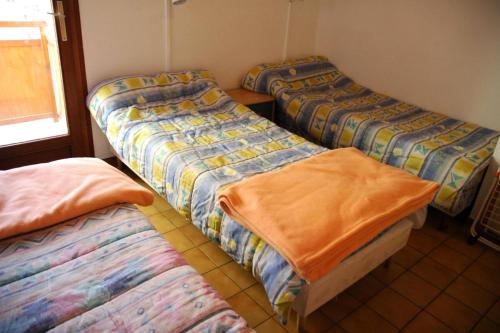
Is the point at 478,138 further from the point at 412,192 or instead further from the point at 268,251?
the point at 268,251

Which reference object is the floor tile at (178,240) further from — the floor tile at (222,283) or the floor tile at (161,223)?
the floor tile at (222,283)

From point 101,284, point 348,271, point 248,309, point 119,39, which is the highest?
point 119,39

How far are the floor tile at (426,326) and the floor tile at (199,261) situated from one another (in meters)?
1.04

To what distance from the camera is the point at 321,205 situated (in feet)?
5.61

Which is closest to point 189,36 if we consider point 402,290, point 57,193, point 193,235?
point 193,235

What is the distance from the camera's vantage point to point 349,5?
3.84 m

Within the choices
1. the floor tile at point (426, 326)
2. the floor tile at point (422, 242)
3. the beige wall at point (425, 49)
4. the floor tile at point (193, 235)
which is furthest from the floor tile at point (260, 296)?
the beige wall at point (425, 49)

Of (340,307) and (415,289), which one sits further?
(415,289)

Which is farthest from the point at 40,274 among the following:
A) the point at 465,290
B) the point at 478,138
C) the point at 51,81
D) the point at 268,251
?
the point at 478,138

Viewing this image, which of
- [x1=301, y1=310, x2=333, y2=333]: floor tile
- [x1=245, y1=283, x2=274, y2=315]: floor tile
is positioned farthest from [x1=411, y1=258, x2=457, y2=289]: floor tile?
[x1=245, y1=283, x2=274, y2=315]: floor tile

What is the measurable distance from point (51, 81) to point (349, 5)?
9.39ft

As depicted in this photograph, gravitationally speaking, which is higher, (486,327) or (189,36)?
(189,36)

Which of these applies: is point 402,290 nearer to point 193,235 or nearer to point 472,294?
point 472,294

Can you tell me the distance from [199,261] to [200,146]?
682 mm
